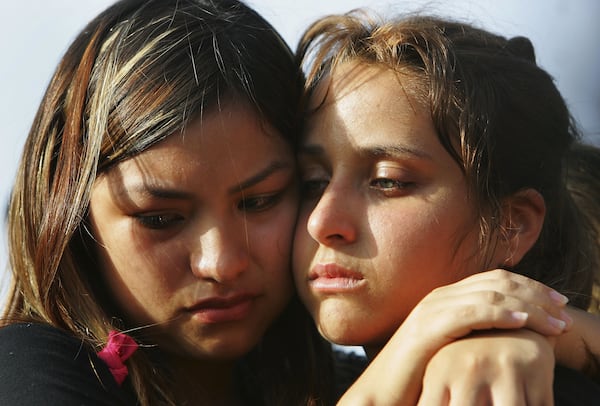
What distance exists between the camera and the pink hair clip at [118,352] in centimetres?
227

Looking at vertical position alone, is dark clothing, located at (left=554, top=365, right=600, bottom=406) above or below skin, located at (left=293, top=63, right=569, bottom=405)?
below

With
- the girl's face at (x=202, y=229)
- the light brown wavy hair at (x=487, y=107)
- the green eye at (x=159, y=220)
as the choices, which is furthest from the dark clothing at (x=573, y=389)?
the green eye at (x=159, y=220)

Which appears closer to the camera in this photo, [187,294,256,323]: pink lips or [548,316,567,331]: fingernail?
[548,316,567,331]: fingernail

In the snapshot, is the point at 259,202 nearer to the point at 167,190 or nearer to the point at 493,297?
the point at 167,190

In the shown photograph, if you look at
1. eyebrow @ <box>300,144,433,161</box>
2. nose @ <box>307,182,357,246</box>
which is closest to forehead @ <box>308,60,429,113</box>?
eyebrow @ <box>300,144,433,161</box>

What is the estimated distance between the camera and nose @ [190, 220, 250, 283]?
224 cm

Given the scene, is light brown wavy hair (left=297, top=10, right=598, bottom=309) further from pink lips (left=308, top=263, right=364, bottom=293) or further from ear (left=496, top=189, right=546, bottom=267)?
pink lips (left=308, top=263, right=364, bottom=293)

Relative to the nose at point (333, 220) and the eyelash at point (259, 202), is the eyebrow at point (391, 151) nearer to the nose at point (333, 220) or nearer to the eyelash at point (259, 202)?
the nose at point (333, 220)

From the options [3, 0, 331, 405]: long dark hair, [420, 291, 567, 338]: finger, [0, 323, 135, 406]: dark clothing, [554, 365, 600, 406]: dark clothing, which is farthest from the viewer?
[3, 0, 331, 405]: long dark hair

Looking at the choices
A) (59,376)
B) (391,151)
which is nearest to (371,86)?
(391,151)

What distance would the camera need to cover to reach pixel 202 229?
89.4 inches

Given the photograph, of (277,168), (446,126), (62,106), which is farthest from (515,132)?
(62,106)

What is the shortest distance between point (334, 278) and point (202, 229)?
36 cm

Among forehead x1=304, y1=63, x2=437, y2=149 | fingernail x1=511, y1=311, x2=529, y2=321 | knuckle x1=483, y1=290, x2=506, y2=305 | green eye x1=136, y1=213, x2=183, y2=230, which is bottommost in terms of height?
fingernail x1=511, y1=311, x2=529, y2=321
